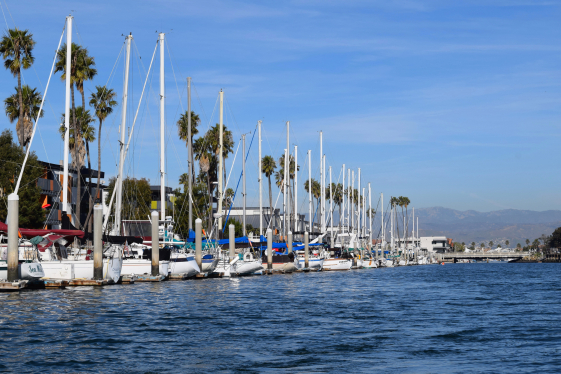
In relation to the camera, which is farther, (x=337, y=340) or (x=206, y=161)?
(x=206, y=161)

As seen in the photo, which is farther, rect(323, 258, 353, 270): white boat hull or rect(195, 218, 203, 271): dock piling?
rect(323, 258, 353, 270): white boat hull

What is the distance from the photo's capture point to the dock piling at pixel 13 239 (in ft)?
103

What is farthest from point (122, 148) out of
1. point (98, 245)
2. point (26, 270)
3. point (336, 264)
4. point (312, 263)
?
point (336, 264)

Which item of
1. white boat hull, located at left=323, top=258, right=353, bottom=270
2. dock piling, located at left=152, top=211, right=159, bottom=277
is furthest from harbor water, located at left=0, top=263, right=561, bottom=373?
white boat hull, located at left=323, top=258, right=353, bottom=270

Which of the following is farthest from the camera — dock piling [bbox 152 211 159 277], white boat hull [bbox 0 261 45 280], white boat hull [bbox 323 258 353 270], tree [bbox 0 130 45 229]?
white boat hull [bbox 323 258 353 270]

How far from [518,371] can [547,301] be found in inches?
859

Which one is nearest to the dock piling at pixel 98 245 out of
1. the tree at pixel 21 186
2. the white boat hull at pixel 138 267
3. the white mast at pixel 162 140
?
the white boat hull at pixel 138 267

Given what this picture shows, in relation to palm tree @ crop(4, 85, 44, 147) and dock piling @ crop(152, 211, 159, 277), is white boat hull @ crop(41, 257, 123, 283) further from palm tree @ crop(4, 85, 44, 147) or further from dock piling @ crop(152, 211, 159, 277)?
palm tree @ crop(4, 85, 44, 147)

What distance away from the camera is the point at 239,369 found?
15430 millimetres

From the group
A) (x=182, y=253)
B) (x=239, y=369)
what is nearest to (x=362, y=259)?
(x=182, y=253)

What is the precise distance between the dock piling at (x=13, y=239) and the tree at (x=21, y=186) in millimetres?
23822

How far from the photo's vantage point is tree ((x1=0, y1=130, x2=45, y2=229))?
57031 mm

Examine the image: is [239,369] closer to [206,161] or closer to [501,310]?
[501,310]

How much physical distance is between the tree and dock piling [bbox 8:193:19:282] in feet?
78.2
